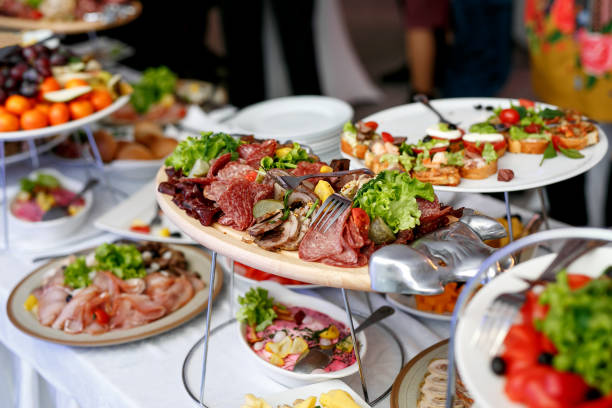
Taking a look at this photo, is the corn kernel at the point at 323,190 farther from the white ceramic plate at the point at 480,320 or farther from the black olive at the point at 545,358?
the black olive at the point at 545,358

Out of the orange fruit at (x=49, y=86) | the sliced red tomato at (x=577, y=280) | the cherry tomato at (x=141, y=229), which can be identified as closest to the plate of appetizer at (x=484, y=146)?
the sliced red tomato at (x=577, y=280)

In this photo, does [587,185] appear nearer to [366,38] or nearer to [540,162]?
[540,162]

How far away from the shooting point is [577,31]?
2.63 meters

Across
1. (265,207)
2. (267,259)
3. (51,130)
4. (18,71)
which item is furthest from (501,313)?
(18,71)

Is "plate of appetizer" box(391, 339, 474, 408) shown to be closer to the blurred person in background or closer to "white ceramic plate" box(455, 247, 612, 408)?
"white ceramic plate" box(455, 247, 612, 408)

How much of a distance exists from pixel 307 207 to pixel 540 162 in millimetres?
680

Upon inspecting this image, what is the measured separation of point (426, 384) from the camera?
4.46 feet

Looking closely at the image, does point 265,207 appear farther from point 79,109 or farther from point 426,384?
point 79,109

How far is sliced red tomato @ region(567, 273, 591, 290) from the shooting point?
2.80 ft

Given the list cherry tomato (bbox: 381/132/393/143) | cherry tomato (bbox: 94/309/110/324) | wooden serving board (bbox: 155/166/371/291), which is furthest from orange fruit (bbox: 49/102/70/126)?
cherry tomato (bbox: 381/132/393/143)

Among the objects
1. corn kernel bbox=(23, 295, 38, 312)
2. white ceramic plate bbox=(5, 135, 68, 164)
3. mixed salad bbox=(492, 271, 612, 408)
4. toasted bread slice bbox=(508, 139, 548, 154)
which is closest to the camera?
mixed salad bbox=(492, 271, 612, 408)

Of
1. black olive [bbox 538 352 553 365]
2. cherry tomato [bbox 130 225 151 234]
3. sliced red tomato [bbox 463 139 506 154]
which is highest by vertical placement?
black olive [bbox 538 352 553 365]

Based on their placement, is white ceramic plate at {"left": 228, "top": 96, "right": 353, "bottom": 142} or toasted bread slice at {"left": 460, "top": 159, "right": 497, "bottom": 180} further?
white ceramic plate at {"left": 228, "top": 96, "right": 353, "bottom": 142}

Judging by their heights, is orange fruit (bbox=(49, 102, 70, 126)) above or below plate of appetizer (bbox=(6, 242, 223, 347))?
above
